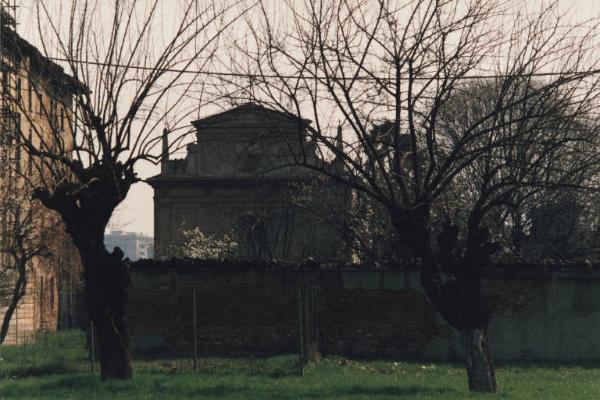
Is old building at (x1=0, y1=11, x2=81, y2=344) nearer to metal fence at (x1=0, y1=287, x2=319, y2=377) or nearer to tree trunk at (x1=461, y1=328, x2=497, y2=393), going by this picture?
metal fence at (x1=0, y1=287, x2=319, y2=377)

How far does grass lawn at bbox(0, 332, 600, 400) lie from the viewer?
16438mm

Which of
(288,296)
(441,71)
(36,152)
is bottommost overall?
(288,296)

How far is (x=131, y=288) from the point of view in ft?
79.8

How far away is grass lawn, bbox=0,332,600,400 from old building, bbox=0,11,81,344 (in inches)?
126

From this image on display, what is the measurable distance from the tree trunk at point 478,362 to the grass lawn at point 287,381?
0.86 feet

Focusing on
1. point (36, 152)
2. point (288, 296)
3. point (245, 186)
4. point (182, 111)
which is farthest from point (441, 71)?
point (245, 186)

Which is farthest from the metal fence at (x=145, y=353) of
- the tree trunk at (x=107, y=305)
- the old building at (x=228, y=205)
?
the old building at (x=228, y=205)

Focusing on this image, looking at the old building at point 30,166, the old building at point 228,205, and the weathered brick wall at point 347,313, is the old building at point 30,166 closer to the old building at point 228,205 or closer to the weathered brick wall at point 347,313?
the weathered brick wall at point 347,313

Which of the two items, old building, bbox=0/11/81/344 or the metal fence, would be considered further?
the metal fence

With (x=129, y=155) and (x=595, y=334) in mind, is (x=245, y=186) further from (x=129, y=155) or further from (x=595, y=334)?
(x=129, y=155)

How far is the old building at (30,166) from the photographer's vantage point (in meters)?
17.9

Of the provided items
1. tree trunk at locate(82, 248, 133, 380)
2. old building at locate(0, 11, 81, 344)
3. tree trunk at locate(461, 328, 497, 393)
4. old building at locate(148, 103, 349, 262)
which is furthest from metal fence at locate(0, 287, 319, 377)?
old building at locate(148, 103, 349, 262)

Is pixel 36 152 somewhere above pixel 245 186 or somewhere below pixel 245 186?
below

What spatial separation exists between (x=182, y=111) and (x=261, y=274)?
6.25 m
